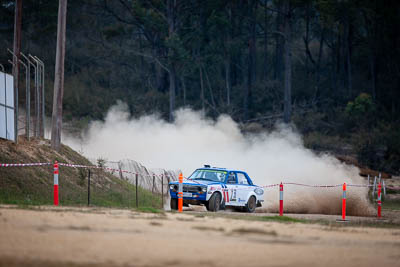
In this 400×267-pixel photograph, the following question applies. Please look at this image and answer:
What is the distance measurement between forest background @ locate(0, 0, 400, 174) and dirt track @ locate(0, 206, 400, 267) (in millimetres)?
36503

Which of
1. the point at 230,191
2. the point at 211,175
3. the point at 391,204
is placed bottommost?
the point at 391,204

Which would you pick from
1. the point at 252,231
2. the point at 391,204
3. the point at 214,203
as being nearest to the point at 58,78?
the point at 214,203

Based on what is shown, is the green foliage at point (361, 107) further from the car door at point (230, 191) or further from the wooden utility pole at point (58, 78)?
the wooden utility pole at point (58, 78)

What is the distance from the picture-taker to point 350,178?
35.2 meters

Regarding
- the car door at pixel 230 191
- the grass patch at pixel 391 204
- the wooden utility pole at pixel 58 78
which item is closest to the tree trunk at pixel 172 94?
the grass patch at pixel 391 204

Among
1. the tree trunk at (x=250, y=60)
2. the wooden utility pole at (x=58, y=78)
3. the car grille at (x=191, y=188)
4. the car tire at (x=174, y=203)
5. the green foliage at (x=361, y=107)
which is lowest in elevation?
the car tire at (x=174, y=203)

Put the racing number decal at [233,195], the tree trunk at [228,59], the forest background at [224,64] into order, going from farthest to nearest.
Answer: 1. the tree trunk at [228,59]
2. the forest background at [224,64]
3. the racing number decal at [233,195]

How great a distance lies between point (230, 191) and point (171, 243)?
12.0 m

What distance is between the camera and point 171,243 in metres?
11.1

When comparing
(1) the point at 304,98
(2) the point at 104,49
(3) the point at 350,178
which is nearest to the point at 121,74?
(2) the point at 104,49

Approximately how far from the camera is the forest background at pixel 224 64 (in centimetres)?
5459

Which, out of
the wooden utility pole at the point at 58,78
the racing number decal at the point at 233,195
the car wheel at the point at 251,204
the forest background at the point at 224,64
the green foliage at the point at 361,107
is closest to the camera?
the racing number decal at the point at 233,195

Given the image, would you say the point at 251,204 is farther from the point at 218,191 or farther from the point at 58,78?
the point at 58,78

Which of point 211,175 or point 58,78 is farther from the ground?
point 58,78
